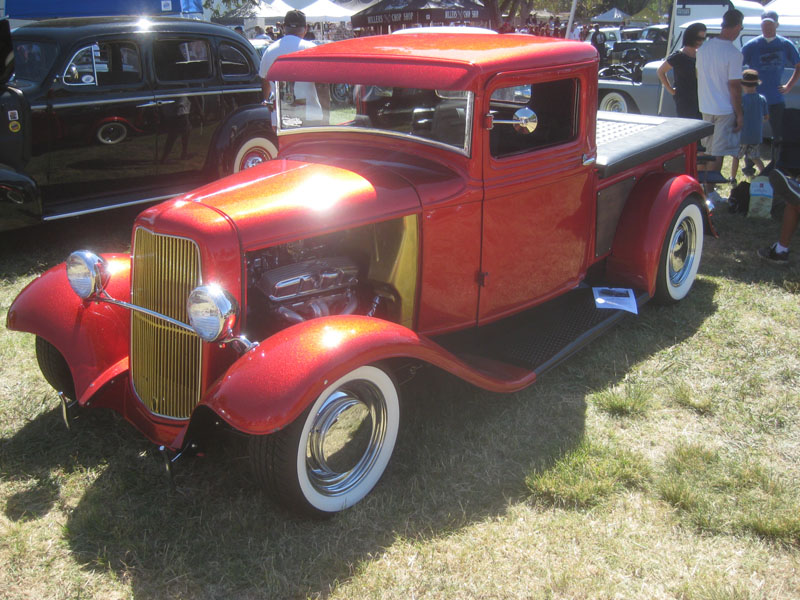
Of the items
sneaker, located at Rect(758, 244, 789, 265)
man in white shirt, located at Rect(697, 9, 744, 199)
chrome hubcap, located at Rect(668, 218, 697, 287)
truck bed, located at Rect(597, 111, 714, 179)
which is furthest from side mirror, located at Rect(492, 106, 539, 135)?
man in white shirt, located at Rect(697, 9, 744, 199)

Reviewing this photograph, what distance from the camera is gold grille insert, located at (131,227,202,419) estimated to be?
2.56 metres

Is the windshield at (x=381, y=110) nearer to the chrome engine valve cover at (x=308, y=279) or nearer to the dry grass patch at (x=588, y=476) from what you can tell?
the chrome engine valve cover at (x=308, y=279)

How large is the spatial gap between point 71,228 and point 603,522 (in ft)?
18.3

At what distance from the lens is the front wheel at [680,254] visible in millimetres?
4199

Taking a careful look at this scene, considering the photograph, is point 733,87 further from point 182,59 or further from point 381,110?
point 182,59

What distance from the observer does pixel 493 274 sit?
131 inches

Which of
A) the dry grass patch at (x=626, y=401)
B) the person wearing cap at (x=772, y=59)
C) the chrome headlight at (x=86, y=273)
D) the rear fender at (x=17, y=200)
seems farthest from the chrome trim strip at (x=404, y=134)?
the person wearing cap at (x=772, y=59)

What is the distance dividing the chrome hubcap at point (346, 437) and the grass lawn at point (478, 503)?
0.14 metres

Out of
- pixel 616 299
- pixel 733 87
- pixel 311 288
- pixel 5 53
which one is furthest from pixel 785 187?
pixel 5 53

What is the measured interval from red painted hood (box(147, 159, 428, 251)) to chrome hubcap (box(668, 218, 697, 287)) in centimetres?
229

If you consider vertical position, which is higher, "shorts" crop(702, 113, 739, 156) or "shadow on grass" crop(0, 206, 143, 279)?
"shorts" crop(702, 113, 739, 156)

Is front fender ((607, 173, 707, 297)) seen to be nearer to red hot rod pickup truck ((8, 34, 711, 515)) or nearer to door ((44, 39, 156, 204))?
red hot rod pickup truck ((8, 34, 711, 515))

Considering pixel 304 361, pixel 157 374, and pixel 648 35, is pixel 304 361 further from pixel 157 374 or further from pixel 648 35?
pixel 648 35

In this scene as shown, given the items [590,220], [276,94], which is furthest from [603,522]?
[276,94]
